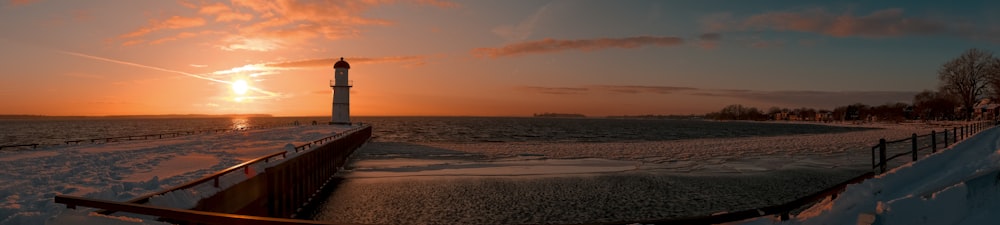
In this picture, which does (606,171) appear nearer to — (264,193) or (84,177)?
(264,193)

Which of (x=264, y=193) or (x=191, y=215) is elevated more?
(x=191, y=215)

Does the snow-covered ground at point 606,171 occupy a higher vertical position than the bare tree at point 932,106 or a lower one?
lower

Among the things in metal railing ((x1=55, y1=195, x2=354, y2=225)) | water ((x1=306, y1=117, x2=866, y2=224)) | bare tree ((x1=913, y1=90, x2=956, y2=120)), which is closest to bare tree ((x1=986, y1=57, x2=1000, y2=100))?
bare tree ((x1=913, y1=90, x2=956, y2=120))

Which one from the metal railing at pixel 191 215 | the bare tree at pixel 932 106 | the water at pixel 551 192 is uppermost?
the bare tree at pixel 932 106

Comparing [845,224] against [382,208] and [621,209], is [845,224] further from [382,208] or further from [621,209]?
[382,208]

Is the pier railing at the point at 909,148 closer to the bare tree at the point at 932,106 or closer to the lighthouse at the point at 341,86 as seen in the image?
the lighthouse at the point at 341,86

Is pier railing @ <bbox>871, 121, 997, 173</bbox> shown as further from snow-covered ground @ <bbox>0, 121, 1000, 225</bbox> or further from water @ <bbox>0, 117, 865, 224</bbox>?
water @ <bbox>0, 117, 865, 224</bbox>

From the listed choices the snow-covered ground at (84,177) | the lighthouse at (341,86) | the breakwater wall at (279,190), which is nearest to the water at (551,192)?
the breakwater wall at (279,190)

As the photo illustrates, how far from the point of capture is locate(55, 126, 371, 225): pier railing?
5.86 m

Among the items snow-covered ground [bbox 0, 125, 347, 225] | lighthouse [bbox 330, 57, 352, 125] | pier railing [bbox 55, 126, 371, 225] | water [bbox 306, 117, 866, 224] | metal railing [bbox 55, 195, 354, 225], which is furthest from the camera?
Result: lighthouse [bbox 330, 57, 352, 125]

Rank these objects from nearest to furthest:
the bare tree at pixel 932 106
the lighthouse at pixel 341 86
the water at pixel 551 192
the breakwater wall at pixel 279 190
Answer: the breakwater wall at pixel 279 190, the water at pixel 551 192, the lighthouse at pixel 341 86, the bare tree at pixel 932 106

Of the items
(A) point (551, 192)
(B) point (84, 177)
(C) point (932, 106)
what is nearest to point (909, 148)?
(A) point (551, 192)

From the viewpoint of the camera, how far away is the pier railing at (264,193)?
19.2 feet

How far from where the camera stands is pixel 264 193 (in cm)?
1429
